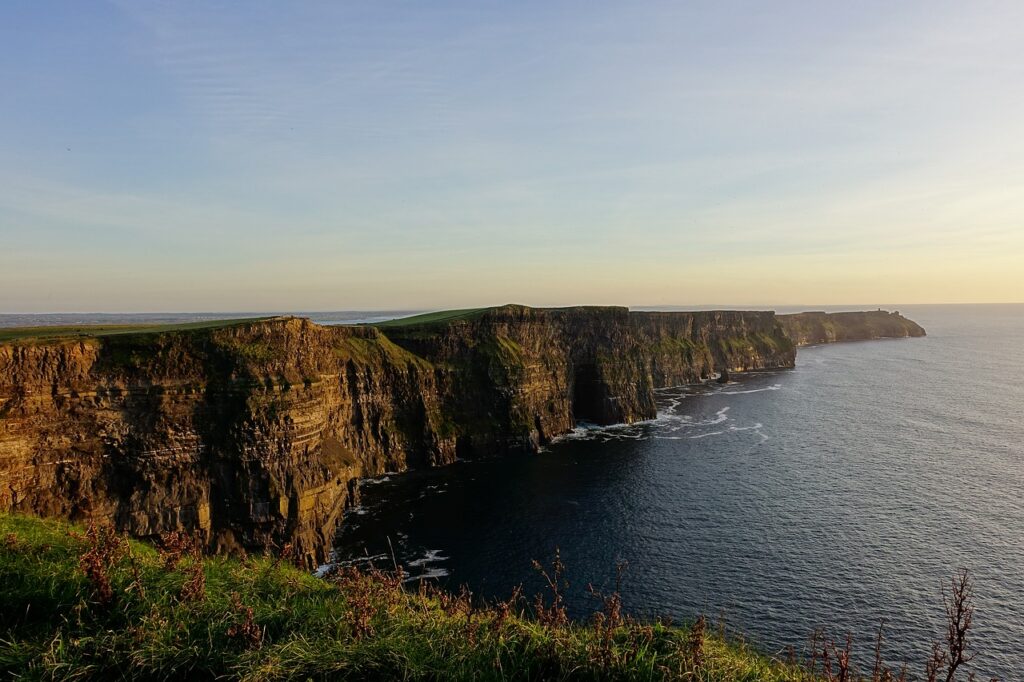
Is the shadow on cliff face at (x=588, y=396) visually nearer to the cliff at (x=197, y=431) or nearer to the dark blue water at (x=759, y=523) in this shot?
the dark blue water at (x=759, y=523)

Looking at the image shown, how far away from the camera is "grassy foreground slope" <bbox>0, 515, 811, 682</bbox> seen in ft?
33.8

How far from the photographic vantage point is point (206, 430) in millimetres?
51312

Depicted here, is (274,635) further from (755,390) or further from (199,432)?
(755,390)

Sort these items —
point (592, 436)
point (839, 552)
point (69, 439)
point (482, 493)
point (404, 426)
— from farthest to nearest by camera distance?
point (592, 436) < point (404, 426) < point (482, 493) < point (839, 552) < point (69, 439)

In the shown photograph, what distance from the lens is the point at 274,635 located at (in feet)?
39.2

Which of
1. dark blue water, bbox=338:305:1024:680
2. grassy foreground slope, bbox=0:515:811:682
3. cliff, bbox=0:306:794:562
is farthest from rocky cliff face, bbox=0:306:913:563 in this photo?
grassy foreground slope, bbox=0:515:811:682

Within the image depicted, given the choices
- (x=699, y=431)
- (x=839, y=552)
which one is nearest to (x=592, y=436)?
(x=699, y=431)

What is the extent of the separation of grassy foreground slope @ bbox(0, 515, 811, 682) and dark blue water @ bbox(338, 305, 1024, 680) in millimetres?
17621

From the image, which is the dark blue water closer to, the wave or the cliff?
the cliff

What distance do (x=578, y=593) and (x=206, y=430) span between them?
3862 cm

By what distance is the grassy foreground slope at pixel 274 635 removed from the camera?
10.3 metres

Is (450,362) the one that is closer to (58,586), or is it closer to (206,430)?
(206,430)

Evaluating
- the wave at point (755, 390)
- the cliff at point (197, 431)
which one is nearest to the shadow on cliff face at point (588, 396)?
the cliff at point (197, 431)

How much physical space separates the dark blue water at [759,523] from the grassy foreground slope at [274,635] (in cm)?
1762
